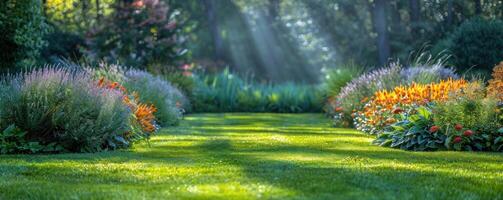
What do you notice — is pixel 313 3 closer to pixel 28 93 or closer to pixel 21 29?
pixel 21 29

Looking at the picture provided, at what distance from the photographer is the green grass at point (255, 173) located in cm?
613

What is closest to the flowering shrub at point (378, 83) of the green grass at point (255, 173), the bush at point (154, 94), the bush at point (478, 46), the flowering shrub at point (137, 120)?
the bush at point (154, 94)

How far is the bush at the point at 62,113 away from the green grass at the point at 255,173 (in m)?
0.50

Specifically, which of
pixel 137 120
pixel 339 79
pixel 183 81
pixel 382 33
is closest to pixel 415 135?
pixel 137 120

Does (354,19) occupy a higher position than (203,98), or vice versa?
(354,19)

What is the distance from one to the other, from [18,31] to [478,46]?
11.2m

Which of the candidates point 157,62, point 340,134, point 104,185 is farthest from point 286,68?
point 104,185

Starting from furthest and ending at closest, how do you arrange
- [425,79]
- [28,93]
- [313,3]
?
[313,3]
[425,79]
[28,93]

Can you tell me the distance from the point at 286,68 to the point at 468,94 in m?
30.5

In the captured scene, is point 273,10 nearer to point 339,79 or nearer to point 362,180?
point 339,79

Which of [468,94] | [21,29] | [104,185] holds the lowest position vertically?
[104,185]

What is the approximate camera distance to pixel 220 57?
37.4 m

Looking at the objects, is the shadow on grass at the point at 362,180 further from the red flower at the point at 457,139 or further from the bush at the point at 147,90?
the bush at the point at 147,90

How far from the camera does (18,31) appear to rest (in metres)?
15.7
